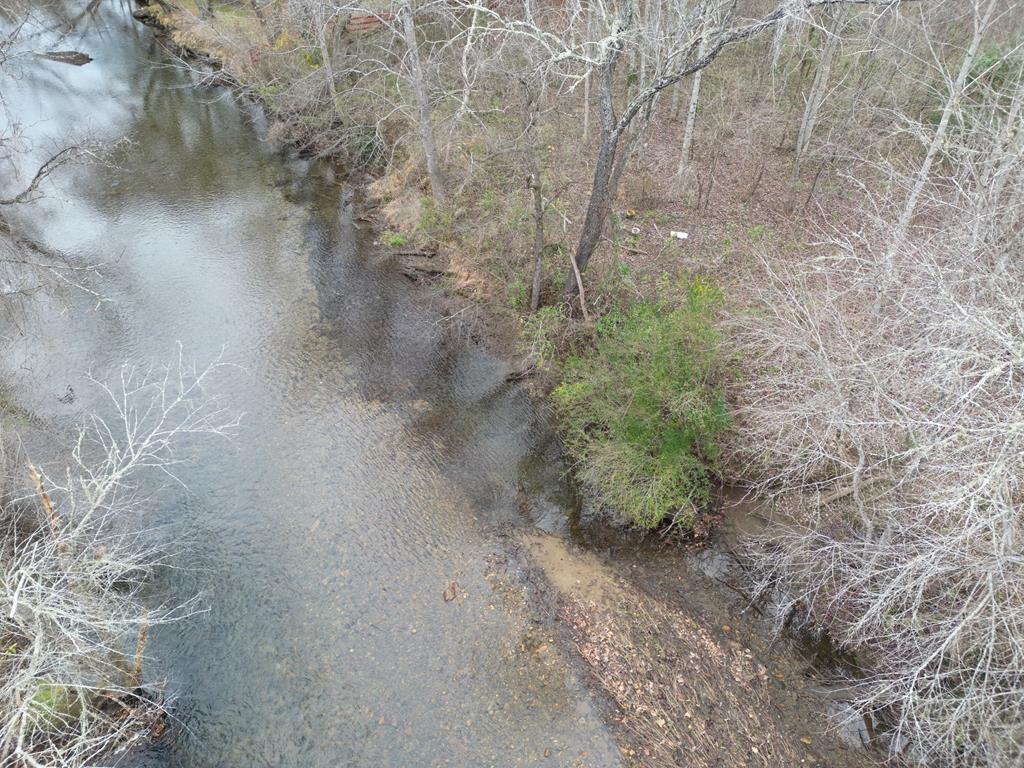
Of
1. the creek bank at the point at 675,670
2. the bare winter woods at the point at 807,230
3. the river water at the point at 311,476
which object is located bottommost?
the creek bank at the point at 675,670

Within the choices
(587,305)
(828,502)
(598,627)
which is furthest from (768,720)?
(587,305)

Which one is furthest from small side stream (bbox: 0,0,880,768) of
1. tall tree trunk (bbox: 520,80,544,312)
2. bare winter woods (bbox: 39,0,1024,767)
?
bare winter woods (bbox: 39,0,1024,767)

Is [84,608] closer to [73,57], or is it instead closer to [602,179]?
[602,179]

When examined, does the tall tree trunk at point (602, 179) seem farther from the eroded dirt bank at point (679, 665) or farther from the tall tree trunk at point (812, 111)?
the eroded dirt bank at point (679, 665)

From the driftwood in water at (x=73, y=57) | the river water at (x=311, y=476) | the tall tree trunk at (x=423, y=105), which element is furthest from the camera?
the driftwood in water at (x=73, y=57)

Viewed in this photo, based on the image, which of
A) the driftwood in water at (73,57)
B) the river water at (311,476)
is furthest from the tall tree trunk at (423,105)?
the driftwood in water at (73,57)

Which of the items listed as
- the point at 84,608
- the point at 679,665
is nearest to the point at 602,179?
the point at 679,665
